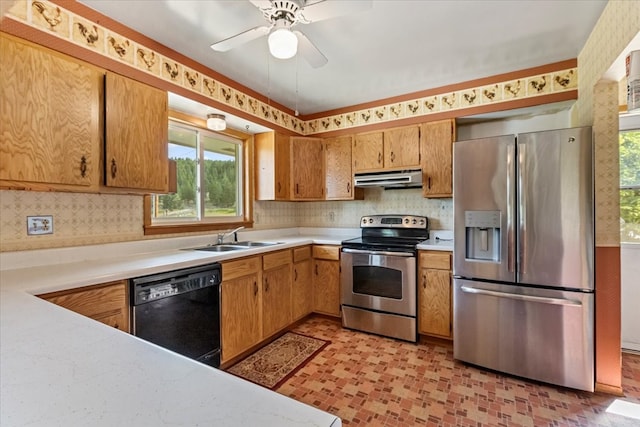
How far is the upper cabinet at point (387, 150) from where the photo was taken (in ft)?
10.2

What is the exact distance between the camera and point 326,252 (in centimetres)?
321

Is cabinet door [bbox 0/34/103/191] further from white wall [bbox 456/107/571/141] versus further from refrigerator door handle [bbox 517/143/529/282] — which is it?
white wall [bbox 456/107/571/141]

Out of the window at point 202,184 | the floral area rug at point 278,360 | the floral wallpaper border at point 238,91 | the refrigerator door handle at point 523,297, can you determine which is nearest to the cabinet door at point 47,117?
the floral wallpaper border at point 238,91

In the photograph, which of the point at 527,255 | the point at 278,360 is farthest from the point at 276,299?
the point at 527,255

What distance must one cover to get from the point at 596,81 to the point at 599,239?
1.05 m

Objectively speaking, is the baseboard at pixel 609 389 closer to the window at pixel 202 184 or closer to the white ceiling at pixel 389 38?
the white ceiling at pixel 389 38

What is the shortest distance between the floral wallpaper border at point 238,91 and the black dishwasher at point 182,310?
147 cm

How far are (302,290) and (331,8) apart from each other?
8.18 ft

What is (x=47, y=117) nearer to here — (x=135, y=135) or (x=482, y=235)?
(x=135, y=135)

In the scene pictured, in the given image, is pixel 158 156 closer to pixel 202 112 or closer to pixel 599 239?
pixel 202 112

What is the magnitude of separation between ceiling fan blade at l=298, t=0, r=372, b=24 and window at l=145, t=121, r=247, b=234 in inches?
65.9

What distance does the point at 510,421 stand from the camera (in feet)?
5.62

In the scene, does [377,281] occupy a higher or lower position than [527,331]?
higher

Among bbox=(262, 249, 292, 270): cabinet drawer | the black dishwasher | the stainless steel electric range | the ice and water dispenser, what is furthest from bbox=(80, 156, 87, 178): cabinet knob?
the ice and water dispenser
